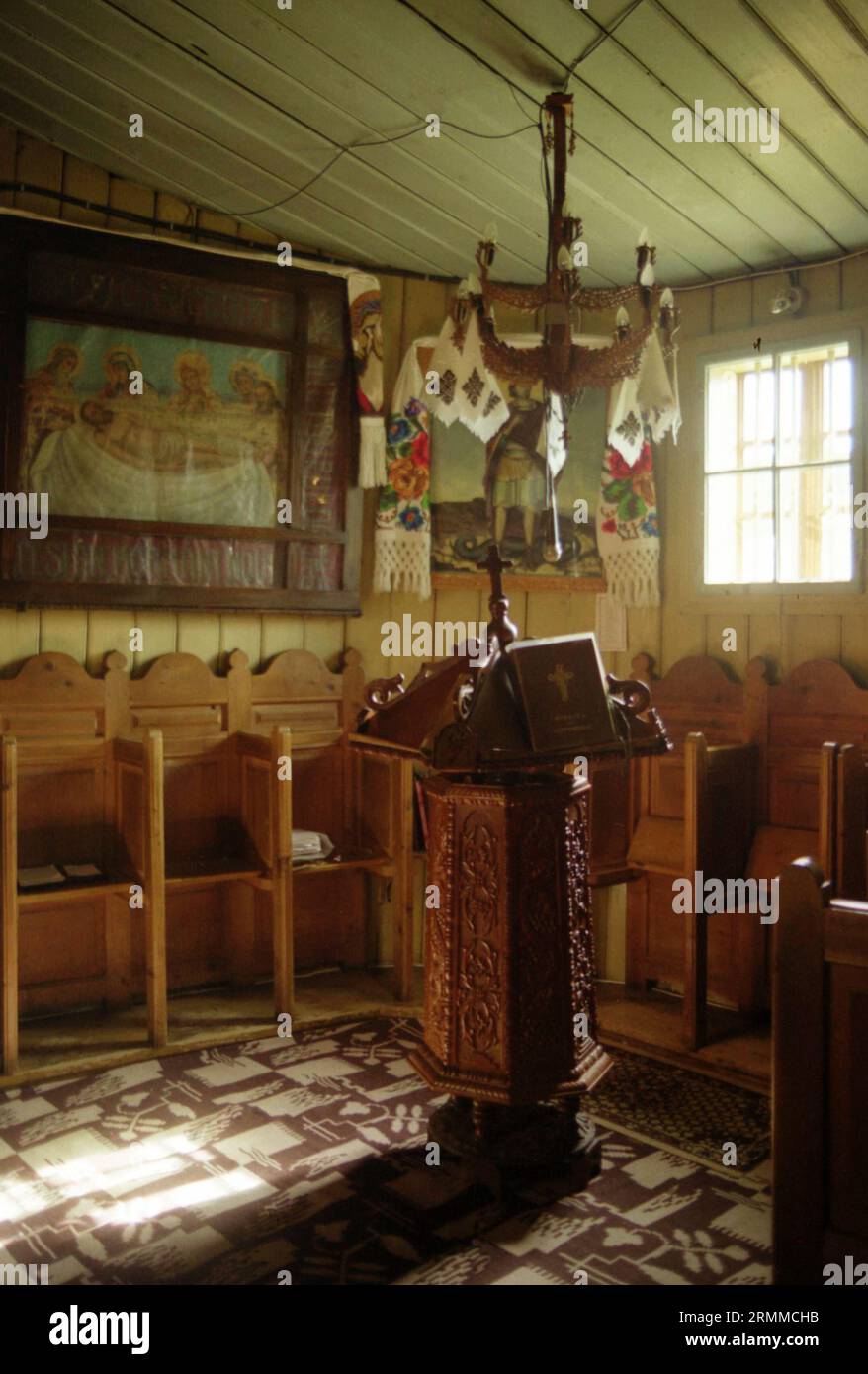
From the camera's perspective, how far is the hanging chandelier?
290 centimetres

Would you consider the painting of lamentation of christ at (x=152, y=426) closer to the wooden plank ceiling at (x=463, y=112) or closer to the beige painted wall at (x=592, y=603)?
the beige painted wall at (x=592, y=603)

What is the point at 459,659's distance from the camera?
9.52 ft

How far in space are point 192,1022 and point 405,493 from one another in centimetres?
226

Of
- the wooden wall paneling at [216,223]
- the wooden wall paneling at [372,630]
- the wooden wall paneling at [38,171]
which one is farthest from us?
the wooden wall paneling at [372,630]

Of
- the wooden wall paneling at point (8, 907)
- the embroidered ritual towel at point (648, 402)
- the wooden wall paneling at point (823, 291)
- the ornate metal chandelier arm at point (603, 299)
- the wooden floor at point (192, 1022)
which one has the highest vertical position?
the wooden wall paneling at point (823, 291)

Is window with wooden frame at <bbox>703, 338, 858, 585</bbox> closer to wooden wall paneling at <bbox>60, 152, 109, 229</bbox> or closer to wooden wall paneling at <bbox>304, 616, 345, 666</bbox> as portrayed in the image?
wooden wall paneling at <bbox>304, 616, 345, 666</bbox>

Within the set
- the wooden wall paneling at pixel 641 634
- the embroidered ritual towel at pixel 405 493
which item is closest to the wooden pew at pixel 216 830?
the embroidered ritual towel at pixel 405 493

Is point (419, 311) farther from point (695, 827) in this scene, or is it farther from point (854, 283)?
point (695, 827)

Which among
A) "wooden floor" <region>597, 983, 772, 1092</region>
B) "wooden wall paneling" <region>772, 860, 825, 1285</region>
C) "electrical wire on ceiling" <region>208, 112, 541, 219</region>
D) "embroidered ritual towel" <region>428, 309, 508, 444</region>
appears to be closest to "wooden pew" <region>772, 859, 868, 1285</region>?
"wooden wall paneling" <region>772, 860, 825, 1285</region>

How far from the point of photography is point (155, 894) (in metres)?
3.82

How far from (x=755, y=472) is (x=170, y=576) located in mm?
2317

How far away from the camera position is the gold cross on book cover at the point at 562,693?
2654mm

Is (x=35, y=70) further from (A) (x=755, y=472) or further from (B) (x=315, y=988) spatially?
(B) (x=315, y=988)

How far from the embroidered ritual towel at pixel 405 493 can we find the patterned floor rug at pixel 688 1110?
83.9 inches
